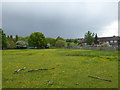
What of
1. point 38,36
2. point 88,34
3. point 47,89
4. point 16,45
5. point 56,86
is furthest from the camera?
point 16,45

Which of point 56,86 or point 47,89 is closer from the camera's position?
point 47,89

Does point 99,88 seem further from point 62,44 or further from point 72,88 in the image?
point 62,44

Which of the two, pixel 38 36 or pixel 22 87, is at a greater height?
pixel 38 36

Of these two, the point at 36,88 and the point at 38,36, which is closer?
the point at 36,88

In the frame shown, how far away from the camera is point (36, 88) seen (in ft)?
14.4

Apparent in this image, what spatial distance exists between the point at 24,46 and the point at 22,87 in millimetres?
77070

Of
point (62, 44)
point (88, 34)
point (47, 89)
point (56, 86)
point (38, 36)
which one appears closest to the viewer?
point (47, 89)

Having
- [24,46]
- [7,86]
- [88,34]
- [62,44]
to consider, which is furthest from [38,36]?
[7,86]

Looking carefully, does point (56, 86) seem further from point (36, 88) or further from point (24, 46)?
point (24, 46)

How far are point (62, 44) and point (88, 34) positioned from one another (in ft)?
83.0

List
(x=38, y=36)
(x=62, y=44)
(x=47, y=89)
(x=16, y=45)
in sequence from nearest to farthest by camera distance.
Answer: (x=47, y=89), (x=38, y=36), (x=16, y=45), (x=62, y=44)

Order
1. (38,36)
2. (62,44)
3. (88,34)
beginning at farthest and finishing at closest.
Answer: (62,44) < (88,34) < (38,36)

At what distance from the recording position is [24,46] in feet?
251

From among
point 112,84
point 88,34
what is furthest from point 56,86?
point 88,34
